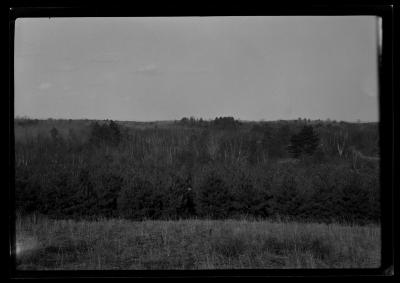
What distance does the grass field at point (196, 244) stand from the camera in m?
3.34

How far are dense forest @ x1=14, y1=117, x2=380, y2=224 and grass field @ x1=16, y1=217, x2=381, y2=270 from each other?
0.49 ft

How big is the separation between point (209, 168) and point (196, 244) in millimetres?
960

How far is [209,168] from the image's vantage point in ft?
14.6

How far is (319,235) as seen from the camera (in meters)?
3.87

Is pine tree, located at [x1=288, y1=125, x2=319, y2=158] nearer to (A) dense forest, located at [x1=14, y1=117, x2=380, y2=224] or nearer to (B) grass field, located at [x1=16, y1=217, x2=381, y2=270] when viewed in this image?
(A) dense forest, located at [x1=14, y1=117, x2=380, y2=224]

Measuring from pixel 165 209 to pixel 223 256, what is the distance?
0.94 m

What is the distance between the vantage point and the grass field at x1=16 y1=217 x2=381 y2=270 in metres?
3.34
